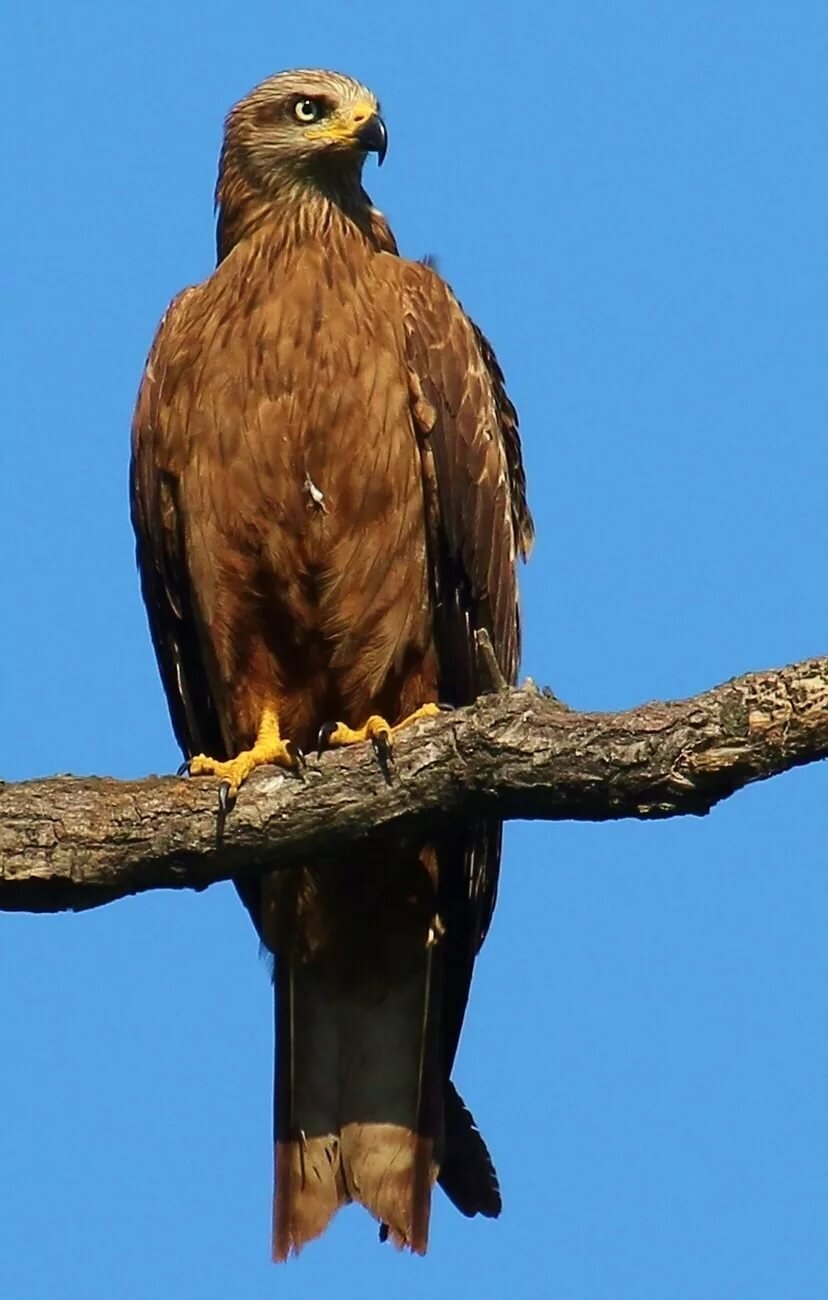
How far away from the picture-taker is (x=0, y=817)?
5.47 m

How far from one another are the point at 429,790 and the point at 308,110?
299cm

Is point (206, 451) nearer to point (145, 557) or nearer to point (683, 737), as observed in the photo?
point (145, 557)

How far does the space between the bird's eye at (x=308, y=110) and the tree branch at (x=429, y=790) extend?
8.94ft

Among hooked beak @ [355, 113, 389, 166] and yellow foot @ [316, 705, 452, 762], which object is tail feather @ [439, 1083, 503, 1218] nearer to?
yellow foot @ [316, 705, 452, 762]

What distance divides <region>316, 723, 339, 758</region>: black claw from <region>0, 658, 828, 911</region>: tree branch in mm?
683

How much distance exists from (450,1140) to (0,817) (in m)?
2.28

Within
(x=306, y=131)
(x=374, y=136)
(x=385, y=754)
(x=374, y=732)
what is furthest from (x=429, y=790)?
(x=306, y=131)

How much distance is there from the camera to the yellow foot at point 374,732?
18.2 ft

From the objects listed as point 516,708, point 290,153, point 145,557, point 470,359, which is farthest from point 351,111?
point 516,708

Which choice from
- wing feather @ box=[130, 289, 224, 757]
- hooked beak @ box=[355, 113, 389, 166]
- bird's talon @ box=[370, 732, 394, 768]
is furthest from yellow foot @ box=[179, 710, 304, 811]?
hooked beak @ box=[355, 113, 389, 166]

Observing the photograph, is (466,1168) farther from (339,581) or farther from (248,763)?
(339,581)

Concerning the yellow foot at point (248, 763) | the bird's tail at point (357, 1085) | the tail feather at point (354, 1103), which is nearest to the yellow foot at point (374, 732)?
the yellow foot at point (248, 763)

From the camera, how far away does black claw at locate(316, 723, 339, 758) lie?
6.45 meters

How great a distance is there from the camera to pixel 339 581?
6559mm
